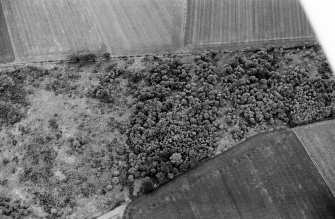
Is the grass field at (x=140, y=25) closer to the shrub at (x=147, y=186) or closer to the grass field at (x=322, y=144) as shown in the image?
the shrub at (x=147, y=186)

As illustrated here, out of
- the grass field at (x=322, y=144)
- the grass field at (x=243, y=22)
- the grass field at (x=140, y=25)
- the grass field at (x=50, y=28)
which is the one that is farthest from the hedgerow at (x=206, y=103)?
the grass field at (x=50, y=28)

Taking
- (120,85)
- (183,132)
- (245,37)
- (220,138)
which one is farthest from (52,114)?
(245,37)

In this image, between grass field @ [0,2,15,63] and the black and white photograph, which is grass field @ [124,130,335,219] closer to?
the black and white photograph

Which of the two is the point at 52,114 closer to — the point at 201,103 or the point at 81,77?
the point at 81,77

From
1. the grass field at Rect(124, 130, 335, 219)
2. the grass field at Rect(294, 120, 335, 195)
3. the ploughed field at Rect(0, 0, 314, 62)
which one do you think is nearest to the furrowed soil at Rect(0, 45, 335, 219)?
the grass field at Rect(294, 120, 335, 195)

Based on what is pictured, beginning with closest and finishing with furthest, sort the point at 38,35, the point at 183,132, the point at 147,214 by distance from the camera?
the point at 147,214 < the point at 183,132 < the point at 38,35

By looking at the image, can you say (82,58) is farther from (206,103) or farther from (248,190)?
(248,190)

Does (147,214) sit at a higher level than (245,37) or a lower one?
lower
